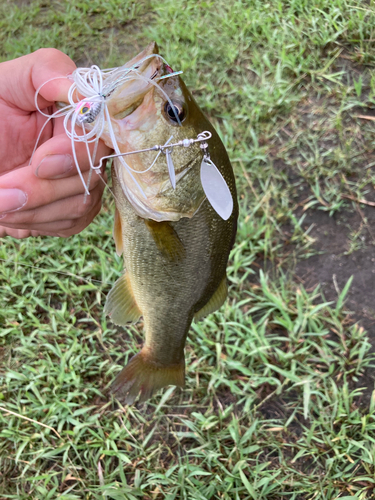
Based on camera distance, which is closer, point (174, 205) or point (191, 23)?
point (174, 205)

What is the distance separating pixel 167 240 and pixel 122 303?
18.2 inches

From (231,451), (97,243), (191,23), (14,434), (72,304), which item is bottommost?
(231,451)

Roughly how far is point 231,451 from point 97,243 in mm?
1676

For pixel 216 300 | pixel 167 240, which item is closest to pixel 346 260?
pixel 216 300

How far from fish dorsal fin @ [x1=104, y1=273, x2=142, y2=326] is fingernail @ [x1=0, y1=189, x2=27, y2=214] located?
55 centimetres

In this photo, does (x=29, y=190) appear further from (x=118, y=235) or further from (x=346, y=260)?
(x=346, y=260)

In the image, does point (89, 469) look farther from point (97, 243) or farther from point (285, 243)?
point (285, 243)

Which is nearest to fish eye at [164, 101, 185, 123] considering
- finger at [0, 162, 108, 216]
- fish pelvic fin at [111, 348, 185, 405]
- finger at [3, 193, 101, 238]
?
finger at [0, 162, 108, 216]

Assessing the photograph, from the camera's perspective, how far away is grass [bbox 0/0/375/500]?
2.20 metres

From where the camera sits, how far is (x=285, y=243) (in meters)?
2.84

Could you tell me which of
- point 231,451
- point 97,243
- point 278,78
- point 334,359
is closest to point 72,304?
point 97,243

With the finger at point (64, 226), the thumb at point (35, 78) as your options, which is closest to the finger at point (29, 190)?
the finger at point (64, 226)

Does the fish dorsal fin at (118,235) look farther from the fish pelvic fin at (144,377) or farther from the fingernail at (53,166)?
the fish pelvic fin at (144,377)

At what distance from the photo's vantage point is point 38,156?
131 cm
